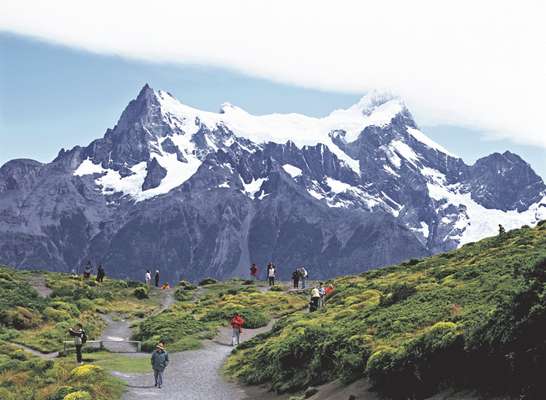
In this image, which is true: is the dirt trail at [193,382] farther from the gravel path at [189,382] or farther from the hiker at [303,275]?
the hiker at [303,275]

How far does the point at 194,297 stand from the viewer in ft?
301

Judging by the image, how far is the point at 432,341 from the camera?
28.6 m

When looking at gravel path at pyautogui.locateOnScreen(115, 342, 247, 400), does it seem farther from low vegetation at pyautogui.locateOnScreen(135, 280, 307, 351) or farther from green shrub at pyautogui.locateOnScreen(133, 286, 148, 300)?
green shrub at pyautogui.locateOnScreen(133, 286, 148, 300)

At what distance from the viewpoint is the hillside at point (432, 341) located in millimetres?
24344

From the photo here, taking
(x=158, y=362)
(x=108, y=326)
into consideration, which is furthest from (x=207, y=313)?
(x=158, y=362)

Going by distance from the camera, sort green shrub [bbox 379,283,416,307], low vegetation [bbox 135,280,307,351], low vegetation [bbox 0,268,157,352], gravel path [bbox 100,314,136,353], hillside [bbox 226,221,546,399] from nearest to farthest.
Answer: hillside [bbox 226,221,546,399], green shrub [bbox 379,283,416,307], gravel path [bbox 100,314,136,353], low vegetation [bbox 0,268,157,352], low vegetation [bbox 135,280,307,351]

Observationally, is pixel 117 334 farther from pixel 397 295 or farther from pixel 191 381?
pixel 397 295

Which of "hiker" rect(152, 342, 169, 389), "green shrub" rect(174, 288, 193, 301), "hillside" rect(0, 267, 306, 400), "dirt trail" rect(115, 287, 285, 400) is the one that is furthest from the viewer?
"green shrub" rect(174, 288, 193, 301)

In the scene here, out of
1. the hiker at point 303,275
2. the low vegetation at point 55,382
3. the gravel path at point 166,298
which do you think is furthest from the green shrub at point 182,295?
the low vegetation at point 55,382

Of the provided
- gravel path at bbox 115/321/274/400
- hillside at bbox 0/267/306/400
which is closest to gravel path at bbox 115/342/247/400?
gravel path at bbox 115/321/274/400

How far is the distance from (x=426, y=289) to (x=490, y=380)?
19.1 m

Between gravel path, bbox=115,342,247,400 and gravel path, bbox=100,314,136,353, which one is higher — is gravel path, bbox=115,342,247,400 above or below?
below

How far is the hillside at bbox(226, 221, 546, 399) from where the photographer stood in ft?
79.9

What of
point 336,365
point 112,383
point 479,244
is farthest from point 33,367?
point 479,244
